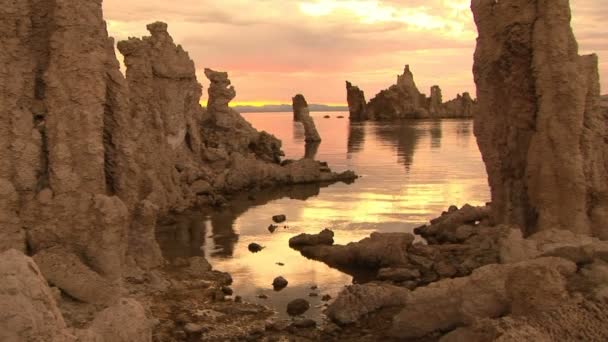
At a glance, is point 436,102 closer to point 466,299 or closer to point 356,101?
point 356,101

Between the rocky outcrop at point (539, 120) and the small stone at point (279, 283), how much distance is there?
5156 millimetres

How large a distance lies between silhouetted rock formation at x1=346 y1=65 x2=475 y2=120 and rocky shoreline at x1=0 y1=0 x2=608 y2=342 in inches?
3544

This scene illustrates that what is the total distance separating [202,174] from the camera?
2566 centimetres

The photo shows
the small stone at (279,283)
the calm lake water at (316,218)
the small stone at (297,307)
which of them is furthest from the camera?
the calm lake water at (316,218)

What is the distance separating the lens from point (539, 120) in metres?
13.7

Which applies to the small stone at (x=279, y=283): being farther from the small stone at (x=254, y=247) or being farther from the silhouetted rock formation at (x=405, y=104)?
the silhouetted rock formation at (x=405, y=104)

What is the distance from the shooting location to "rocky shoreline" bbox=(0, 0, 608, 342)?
7488mm

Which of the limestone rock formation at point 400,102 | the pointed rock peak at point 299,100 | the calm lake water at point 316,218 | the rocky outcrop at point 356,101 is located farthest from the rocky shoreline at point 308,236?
the rocky outcrop at point 356,101

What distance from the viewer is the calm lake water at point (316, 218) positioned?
13.9 metres

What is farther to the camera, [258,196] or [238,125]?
[238,125]

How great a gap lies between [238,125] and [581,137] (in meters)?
23.9

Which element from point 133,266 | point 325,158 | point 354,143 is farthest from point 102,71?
point 354,143

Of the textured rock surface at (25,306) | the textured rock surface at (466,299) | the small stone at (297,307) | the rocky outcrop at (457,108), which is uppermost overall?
the rocky outcrop at (457,108)

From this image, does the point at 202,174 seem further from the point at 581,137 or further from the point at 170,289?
the point at 581,137
